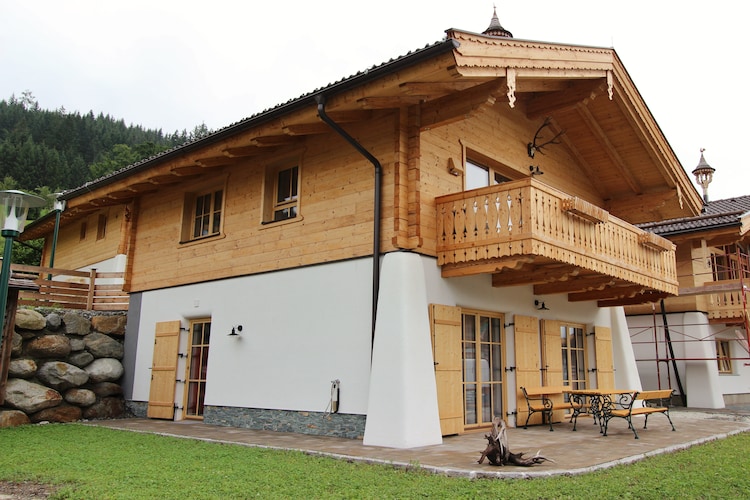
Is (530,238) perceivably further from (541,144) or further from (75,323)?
(75,323)

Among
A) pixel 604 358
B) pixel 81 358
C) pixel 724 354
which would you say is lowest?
pixel 81 358

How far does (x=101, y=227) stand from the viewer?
18438 millimetres

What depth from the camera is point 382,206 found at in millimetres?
9320

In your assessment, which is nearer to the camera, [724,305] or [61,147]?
[724,305]

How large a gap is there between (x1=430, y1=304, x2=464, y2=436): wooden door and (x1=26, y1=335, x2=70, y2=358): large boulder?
25.7ft

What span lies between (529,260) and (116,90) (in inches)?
7269

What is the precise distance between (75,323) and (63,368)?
1.12 metres

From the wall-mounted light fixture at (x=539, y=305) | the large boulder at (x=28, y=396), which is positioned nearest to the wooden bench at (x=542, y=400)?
the wall-mounted light fixture at (x=539, y=305)

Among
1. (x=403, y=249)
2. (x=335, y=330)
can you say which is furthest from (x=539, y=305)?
(x=335, y=330)

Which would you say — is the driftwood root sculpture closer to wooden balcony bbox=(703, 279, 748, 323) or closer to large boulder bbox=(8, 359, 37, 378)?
large boulder bbox=(8, 359, 37, 378)

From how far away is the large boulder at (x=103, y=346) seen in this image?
44.1 feet

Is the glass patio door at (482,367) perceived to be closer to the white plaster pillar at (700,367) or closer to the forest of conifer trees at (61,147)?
the white plaster pillar at (700,367)

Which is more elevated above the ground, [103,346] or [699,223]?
[699,223]

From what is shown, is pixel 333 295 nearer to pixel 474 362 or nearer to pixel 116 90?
pixel 474 362
